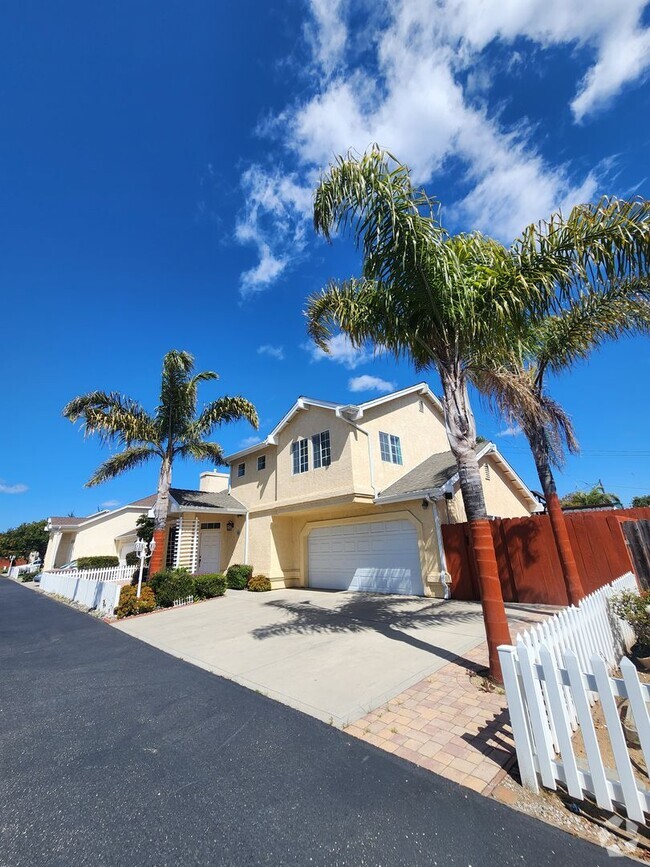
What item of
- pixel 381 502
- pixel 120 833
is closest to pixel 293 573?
pixel 381 502

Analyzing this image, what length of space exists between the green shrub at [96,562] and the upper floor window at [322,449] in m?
20.4

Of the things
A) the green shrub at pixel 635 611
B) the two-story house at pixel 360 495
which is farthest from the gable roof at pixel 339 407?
the green shrub at pixel 635 611

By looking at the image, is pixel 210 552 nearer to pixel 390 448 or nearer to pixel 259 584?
pixel 259 584

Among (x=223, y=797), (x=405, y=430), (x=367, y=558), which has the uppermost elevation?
(x=405, y=430)

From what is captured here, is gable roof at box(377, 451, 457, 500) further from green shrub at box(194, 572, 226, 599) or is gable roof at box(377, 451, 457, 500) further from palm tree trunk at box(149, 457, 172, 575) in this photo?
palm tree trunk at box(149, 457, 172, 575)

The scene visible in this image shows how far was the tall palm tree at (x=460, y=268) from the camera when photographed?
17.8ft

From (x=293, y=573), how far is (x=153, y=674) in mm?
11256

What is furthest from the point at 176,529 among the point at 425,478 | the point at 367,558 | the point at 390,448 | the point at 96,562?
the point at 96,562

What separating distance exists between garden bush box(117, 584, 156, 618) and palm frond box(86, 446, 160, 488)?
583cm

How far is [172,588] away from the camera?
43.2 feet

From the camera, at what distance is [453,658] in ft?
20.3

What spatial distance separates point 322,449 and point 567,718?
41.3ft

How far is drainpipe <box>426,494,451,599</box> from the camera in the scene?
1167 centimetres

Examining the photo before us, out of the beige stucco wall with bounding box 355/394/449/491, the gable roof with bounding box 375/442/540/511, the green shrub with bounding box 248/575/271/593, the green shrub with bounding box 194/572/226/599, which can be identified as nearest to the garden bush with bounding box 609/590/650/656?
the gable roof with bounding box 375/442/540/511
